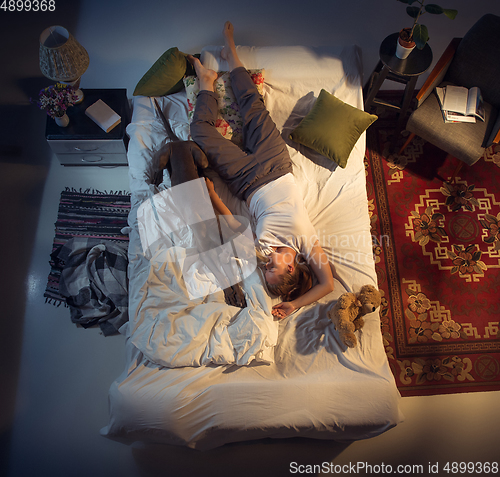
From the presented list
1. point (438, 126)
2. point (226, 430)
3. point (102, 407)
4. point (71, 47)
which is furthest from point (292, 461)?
point (71, 47)

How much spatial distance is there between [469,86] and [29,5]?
346cm

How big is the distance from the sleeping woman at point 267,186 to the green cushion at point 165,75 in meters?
0.10

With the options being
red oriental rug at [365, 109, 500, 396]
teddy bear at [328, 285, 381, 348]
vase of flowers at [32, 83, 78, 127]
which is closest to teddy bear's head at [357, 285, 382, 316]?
teddy bear at [328, 285, 381, 348]

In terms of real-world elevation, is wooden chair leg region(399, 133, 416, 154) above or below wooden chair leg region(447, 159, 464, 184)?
above

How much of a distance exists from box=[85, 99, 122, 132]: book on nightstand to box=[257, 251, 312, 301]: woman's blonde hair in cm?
125

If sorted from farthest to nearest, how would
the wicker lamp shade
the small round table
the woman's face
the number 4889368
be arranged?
the number 4889368, the small round table, the wicker lamp shade, the woman's face

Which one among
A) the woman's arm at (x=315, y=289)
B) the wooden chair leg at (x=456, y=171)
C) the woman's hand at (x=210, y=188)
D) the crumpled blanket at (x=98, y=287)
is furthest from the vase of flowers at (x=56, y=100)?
the wooden chair leg at (x=456, y=171)

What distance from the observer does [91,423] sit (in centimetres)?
204

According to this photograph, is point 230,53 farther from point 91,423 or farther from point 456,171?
point 91,423

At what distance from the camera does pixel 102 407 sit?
207cm

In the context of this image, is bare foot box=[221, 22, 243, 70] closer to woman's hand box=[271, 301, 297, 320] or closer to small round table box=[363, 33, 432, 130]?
small round table box=[363, 33, 432, 130]

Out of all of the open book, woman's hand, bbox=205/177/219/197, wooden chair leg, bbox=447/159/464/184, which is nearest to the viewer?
woman's hand, bbox=205/177/219/197

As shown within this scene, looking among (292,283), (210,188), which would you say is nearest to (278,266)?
(292,283)

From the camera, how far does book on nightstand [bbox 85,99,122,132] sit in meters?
2.27
